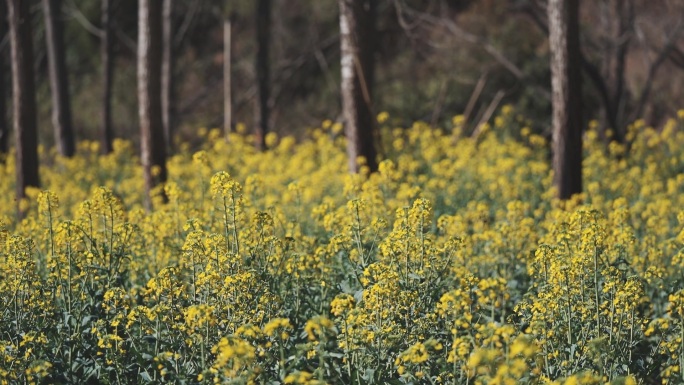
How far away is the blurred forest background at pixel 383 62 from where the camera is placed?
20.3 m

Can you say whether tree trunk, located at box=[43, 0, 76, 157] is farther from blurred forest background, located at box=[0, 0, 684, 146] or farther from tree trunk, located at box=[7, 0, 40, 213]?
tree trunk, located at box=[7, 0, 40, 213]

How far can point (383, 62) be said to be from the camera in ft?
91.3

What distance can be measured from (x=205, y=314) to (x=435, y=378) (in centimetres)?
131

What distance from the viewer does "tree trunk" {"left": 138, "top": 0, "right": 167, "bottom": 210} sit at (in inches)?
483

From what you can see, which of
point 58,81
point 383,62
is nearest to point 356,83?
point 58,81

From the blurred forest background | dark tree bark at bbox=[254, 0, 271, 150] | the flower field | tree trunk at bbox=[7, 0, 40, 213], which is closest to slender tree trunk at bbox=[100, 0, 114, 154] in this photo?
the blurred forest background

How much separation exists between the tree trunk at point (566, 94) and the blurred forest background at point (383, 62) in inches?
232

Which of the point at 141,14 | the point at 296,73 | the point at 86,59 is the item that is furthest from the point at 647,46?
the point at 86,59

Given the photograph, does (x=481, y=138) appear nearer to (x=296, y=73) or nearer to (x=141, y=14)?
(x=141, y=14)

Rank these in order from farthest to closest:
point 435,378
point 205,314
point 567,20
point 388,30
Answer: point 388,30 < point 567,20 < point 435,378 < point 205,314

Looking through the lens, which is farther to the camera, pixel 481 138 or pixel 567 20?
pixel 481 138

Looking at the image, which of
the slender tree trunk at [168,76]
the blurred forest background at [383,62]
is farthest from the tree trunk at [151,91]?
the blurred forest background at [383,62]

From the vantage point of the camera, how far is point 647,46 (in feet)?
60.6

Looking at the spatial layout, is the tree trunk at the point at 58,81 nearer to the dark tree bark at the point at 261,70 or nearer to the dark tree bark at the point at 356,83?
the dark tree bark at the point at 261,70
